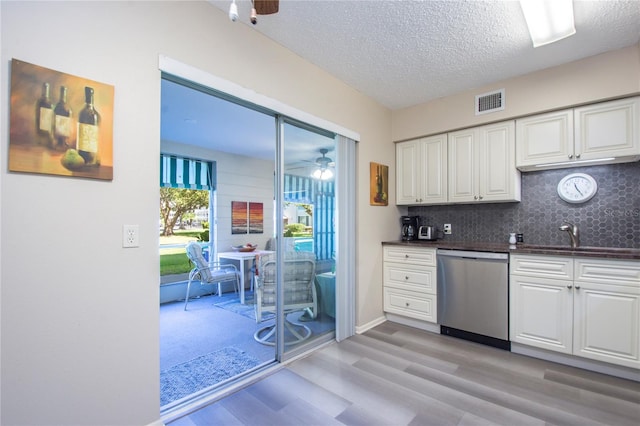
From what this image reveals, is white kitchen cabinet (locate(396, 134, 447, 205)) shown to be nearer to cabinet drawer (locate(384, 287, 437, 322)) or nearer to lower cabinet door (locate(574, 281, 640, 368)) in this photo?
cabinet drawer (locate(384, 287, 437, 322))

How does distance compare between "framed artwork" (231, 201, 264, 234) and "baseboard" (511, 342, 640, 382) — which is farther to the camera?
"framed artwork" (231, 201, 264, 234)

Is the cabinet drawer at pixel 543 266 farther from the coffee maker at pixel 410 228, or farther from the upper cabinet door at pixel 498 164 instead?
the coffee maker at pixel 410 228

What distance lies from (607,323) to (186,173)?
5362 millimetres

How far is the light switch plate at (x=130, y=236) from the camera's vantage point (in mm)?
1556

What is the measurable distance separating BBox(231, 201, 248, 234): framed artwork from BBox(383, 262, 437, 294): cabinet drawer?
310 cm

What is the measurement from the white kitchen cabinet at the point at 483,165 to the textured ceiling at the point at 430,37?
0.55 m

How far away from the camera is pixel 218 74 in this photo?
197 cm

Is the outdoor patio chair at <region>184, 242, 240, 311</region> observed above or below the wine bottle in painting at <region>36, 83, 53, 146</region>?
below

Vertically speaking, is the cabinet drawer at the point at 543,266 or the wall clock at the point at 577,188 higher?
the wall clock at the point at 577,188

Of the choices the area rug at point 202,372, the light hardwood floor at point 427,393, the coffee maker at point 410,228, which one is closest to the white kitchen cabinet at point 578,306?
the light hardwood floor at point 427,393

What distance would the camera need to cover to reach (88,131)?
1444 millimetres

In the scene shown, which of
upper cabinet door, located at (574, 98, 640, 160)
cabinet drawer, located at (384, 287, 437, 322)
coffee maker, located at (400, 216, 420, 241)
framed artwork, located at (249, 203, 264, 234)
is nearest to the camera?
upper cabinet door, located at (574, 98, 640, 160)

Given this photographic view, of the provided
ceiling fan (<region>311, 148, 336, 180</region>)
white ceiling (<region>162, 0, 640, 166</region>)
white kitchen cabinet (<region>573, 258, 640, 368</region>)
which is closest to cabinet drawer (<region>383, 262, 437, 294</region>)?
white kitchen cabinet (<region>573, 258, 640, 368</region>)

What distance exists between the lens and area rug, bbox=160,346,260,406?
6.84 ft
